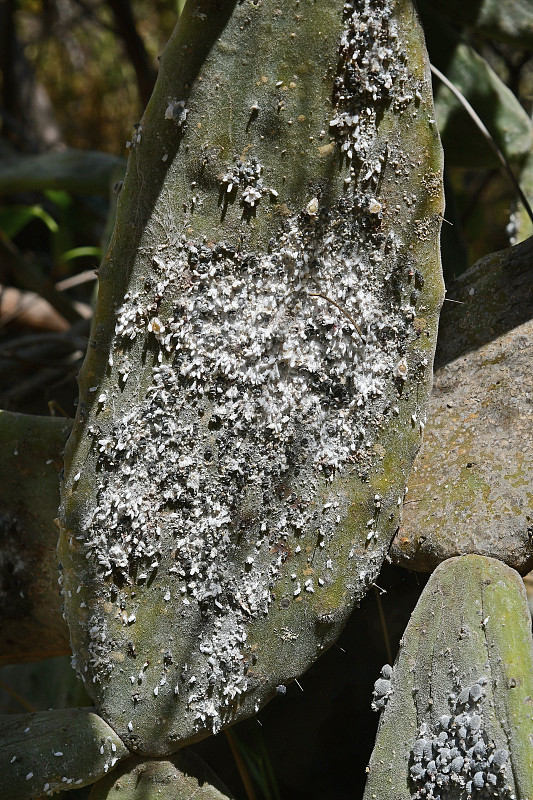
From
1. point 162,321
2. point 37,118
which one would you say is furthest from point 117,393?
point 37,118

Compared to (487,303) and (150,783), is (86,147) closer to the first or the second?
(487,303)

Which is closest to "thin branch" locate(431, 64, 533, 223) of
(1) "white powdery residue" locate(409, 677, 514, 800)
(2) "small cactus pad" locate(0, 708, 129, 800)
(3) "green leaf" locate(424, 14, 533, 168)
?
(3) "green leaf" locate(424, 14, 533, 168)

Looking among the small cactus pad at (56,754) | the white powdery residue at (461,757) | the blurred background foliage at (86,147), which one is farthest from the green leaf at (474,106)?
the small cactus pad at (56,754)

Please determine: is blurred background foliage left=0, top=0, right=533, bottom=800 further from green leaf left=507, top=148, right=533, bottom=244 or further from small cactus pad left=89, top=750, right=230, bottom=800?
small cactus pad left=89, top=750, right=230, bottom=800

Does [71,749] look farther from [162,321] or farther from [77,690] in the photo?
[162,321]

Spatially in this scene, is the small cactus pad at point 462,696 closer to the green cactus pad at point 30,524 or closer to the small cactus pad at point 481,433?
the small cactus pad at point 481,433
